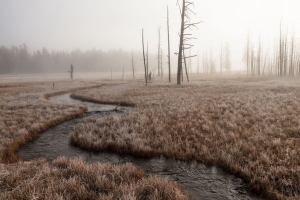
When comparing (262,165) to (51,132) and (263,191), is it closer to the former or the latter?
(263,191)

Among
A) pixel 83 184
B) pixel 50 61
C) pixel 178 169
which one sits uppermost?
pixel 50 61

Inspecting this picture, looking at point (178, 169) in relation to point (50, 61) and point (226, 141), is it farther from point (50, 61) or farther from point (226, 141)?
point (50, 61)

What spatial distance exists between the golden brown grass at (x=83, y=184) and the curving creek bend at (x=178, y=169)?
2.34 feet

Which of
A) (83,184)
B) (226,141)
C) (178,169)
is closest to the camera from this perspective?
(83,184)

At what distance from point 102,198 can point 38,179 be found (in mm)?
1672

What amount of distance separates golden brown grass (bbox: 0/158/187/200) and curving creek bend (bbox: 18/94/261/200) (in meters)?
0.71

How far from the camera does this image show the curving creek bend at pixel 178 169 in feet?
13.3

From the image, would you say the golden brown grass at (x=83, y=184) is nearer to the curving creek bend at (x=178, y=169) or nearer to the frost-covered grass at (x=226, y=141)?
the curving creek bend at (x=178, y=169)

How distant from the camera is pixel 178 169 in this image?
5.15 meters

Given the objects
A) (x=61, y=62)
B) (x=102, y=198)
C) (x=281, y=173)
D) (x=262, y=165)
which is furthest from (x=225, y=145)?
(x=61, y=62)

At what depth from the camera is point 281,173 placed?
427 centimetres

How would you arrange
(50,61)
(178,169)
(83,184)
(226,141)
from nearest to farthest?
→ (83,184), (178,169), (226,141), (50,61)

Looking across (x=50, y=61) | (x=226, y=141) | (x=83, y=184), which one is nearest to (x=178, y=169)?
(x=226, y=141)

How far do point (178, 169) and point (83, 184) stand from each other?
2.60 metres
